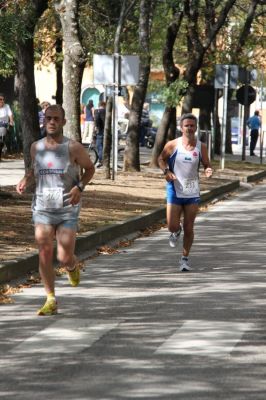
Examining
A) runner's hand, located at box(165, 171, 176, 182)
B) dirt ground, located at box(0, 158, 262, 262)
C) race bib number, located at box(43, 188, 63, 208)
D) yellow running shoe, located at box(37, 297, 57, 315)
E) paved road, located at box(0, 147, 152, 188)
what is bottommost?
paved road, located at box(0, 147, 152, 188)

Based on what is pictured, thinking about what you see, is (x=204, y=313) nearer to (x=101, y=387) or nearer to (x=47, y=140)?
(x=47, y=140)

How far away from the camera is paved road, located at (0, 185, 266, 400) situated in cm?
829

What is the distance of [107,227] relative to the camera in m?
18.3

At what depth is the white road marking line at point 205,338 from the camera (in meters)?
9.56

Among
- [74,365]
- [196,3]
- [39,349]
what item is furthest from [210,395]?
[196,3]

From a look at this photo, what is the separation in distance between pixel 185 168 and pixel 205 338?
212 inches

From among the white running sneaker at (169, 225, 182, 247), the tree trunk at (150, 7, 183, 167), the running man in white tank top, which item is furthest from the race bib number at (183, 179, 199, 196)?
the tree trunk at (150, 7, 183, 167)

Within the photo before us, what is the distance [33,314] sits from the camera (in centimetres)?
1151

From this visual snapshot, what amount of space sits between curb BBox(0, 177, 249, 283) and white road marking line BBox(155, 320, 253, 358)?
3.18 m

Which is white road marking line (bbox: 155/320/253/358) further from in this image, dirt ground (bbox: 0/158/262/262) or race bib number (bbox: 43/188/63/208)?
dirt ground (bbox: 0/158/262/262)

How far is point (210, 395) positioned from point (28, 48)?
48.9 feet

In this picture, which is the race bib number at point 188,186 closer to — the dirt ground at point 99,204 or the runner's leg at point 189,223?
the runner's leg at point 189,223

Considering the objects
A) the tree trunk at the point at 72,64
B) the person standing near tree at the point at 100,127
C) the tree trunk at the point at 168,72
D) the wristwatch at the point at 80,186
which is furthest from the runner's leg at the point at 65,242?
the person standing near tree at the point at 100,127

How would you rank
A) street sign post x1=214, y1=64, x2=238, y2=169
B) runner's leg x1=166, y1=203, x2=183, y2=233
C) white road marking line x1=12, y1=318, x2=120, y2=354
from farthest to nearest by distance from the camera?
street sign post x1=214, y1=64, x2=238, y2=169 → runner's leg x1=166, y1=203, x2=183, y2=233 → white road marking line x1=12, y1=318, x2=120, y2=354
